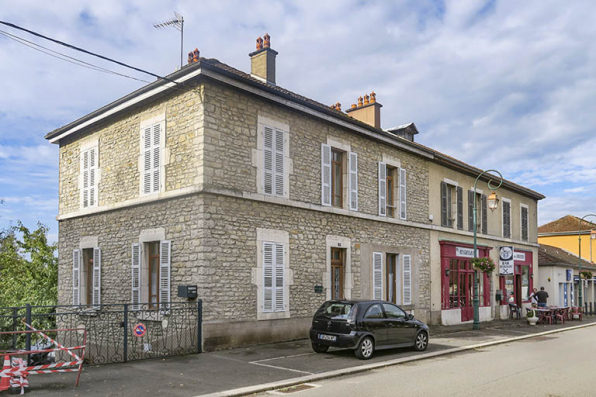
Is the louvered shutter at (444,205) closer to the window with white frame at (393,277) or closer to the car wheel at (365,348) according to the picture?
the window with white frame at (393,277)

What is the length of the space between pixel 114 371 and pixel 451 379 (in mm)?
6214

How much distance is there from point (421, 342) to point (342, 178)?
594 centimetres

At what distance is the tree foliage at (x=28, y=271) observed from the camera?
24516mm

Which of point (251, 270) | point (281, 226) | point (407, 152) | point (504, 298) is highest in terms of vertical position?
point (407, 152)

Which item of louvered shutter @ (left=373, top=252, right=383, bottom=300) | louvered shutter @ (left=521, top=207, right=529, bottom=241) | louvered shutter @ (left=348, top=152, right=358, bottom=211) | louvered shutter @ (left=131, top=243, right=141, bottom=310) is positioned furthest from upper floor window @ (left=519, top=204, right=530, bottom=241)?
louvered shutter @ (left=131, top=243, right=141, bottom=310)

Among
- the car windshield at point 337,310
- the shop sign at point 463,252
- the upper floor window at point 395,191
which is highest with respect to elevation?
the upper floor window at point 395,191

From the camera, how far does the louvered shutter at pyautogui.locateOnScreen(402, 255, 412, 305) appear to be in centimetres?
1942

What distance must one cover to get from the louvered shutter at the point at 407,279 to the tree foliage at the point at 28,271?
1502cm

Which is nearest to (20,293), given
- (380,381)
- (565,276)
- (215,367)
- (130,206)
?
(130,206)

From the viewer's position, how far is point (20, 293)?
995 inches

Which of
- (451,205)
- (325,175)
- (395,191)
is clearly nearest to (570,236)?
(451,205)

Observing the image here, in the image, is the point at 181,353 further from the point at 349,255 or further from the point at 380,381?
the point at 349,255

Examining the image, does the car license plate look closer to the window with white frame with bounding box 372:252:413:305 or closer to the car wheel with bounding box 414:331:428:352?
the car wheel with bounding box 414:331:428:352

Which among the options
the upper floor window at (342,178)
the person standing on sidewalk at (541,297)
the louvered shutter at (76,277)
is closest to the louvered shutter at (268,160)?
the upper floor window at (342,178)
